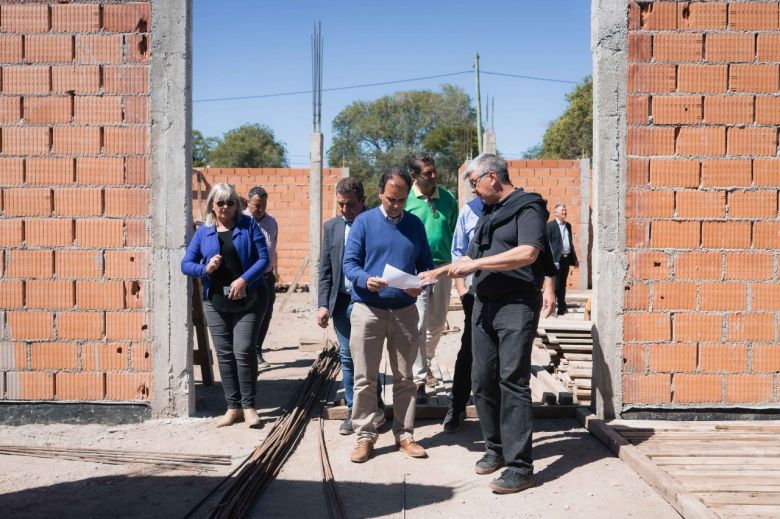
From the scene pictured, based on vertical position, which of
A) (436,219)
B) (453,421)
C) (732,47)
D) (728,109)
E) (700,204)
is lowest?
(453,421)

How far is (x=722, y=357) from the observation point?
600cm

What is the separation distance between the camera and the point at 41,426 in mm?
6305

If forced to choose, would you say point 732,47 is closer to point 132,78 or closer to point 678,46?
point 678,46

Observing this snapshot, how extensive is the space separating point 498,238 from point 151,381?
3299mm

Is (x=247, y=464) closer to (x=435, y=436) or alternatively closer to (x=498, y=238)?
(x=435, y=436)

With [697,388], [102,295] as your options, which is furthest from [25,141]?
[697,388]

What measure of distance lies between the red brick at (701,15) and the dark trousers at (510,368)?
8.96 ft

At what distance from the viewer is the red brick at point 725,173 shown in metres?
5.98

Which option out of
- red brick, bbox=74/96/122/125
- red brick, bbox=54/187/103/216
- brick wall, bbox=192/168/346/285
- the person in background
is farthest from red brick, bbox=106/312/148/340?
brick wall, bbox=192/168/346/285

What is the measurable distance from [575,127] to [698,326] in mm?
37605

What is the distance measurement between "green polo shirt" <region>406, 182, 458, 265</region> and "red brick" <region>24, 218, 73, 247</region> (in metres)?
3.00

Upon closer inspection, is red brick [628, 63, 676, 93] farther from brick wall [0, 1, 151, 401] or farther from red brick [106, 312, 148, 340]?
red brick [106, 312, 148, 340]

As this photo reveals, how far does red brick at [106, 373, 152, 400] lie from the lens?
6332mm

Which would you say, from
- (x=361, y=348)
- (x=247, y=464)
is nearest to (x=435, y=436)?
(x=361, y=348)
